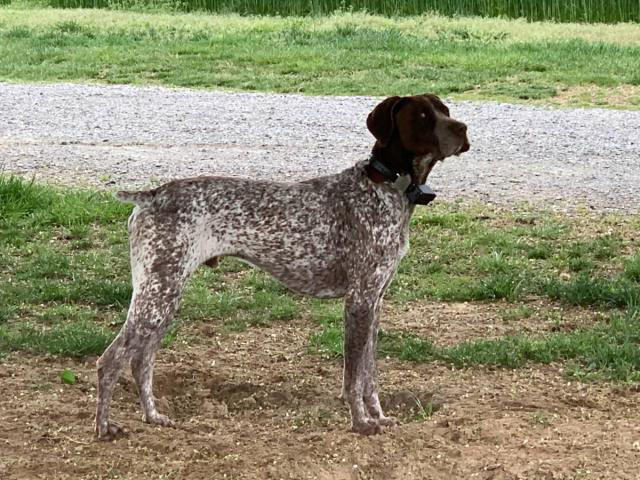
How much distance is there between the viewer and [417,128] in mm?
5492

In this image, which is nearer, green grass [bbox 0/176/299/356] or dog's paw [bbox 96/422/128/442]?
dog's paw [bbox 96/422/128/442]

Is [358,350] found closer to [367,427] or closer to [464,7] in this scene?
[367,427]

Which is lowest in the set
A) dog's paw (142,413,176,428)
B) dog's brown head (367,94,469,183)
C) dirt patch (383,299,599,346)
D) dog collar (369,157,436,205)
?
dirt patch (383,299,599,346)

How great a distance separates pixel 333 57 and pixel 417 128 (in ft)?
36.5

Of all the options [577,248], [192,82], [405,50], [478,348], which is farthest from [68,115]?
[478,348]

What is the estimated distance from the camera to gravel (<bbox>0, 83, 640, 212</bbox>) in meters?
10.7

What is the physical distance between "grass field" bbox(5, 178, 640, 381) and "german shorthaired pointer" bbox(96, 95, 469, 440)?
1182 millimetres

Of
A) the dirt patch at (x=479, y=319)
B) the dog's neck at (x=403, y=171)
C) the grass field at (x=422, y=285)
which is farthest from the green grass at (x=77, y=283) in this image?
the dog's neck at (x=403, y=171)

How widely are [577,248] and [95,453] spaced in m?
4.23

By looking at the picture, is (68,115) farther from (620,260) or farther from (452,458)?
(452,458)

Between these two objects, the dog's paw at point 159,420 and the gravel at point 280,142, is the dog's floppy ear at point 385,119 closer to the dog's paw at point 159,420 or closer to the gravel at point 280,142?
the dog's paw at point 159,420

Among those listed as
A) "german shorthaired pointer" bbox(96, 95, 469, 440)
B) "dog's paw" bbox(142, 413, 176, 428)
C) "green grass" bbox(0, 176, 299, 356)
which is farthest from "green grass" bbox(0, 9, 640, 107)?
"dog's paw" bbox(142, 413, 176, 428)

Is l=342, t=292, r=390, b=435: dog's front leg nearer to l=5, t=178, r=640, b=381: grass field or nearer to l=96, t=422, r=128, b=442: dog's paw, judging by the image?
l=96, t=422, r=128, b=442: dog's paw

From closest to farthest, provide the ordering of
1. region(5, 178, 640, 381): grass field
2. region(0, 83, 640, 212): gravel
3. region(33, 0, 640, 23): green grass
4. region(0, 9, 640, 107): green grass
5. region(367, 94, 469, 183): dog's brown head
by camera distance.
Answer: region(367, 94, 469, 183): dog's brown head, region(5, 178, 640, 381): grass field, region(0, 83, 640, 212): gravel, region(0, 9, 640, 107): green grass, region(33, 0, 640, 23): green grass
